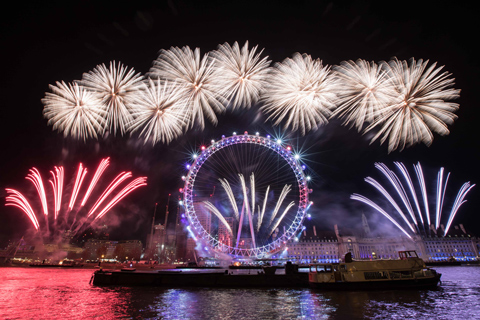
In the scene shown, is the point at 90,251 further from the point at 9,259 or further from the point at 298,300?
the point at 298,300

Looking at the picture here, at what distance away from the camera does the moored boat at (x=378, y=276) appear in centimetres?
2895

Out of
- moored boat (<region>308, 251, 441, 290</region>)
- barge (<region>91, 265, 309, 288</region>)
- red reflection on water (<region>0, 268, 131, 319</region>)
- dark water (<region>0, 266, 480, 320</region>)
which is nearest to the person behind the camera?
dark water (<region>0, 266, 480, 320</region>)

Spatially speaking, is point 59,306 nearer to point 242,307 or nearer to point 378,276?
point 242,307

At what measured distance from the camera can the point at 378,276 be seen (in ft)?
96.9

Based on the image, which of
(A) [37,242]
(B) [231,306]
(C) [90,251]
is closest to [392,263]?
(B) [231,306]

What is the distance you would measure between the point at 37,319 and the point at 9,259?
133 metres

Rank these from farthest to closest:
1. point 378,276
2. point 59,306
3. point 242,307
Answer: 1. point 378,276
2. point 59,306
3. point 242,307

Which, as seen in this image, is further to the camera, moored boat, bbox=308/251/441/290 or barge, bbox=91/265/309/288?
barge, bbox=91/265/309/288

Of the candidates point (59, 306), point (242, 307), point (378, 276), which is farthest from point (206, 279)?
point (378, 276)

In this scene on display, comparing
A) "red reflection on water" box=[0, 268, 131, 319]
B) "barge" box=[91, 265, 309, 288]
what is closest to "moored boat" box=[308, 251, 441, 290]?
"barge" box=[91, 265, 309, 288]

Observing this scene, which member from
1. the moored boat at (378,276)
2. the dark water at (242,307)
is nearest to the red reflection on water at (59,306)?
the dark water at (242,307)

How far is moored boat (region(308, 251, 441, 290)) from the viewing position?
95.0ft

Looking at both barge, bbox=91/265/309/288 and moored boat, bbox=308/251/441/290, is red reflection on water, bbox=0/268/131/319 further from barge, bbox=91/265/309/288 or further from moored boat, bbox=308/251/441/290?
moored boat, bbox=308/251/441/290

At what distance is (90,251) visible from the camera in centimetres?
16238
